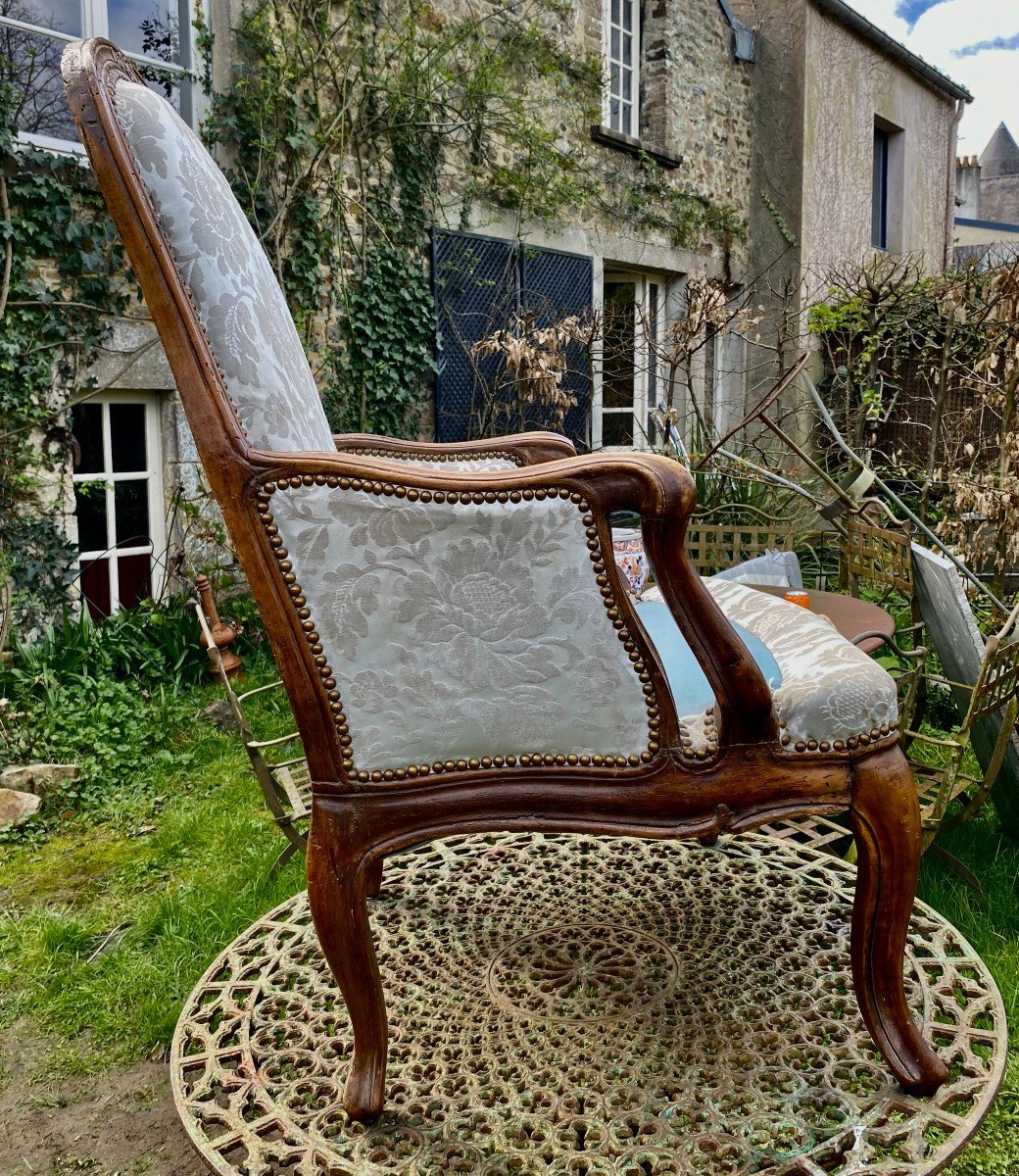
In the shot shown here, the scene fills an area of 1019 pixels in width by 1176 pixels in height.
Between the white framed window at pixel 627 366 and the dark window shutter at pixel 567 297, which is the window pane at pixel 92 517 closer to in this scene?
the dark window shutter at pixel 567 297

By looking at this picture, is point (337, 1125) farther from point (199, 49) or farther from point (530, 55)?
point (530, 55)

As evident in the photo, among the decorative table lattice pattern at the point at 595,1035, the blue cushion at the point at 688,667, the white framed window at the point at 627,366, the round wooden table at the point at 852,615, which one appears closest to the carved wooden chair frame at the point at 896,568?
the round wooden table at the point at 852,615

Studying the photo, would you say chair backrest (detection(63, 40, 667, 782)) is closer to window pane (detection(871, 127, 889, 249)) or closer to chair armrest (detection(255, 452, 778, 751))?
chair armrest (detection(255, 452, 778, 751))

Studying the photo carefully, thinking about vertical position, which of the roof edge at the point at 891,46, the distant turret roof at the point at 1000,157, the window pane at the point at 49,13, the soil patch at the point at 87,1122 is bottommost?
the soil patch at the point at 87,1122

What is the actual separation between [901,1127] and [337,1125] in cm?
80

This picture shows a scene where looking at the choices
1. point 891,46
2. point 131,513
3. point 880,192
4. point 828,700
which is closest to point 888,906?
point 828,700

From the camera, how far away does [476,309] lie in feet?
19.5

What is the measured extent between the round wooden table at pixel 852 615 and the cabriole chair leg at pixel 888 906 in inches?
31.5

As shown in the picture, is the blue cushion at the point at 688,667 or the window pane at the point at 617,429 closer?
the blue cushion at the point at 688,667

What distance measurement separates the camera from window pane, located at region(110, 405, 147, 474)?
4375 millimetres

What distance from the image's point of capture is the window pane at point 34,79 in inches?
154

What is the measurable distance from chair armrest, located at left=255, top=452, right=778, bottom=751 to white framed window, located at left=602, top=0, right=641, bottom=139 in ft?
22.7

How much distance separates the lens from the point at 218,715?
3732 millimetres

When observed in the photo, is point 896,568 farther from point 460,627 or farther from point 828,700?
point 460,627
